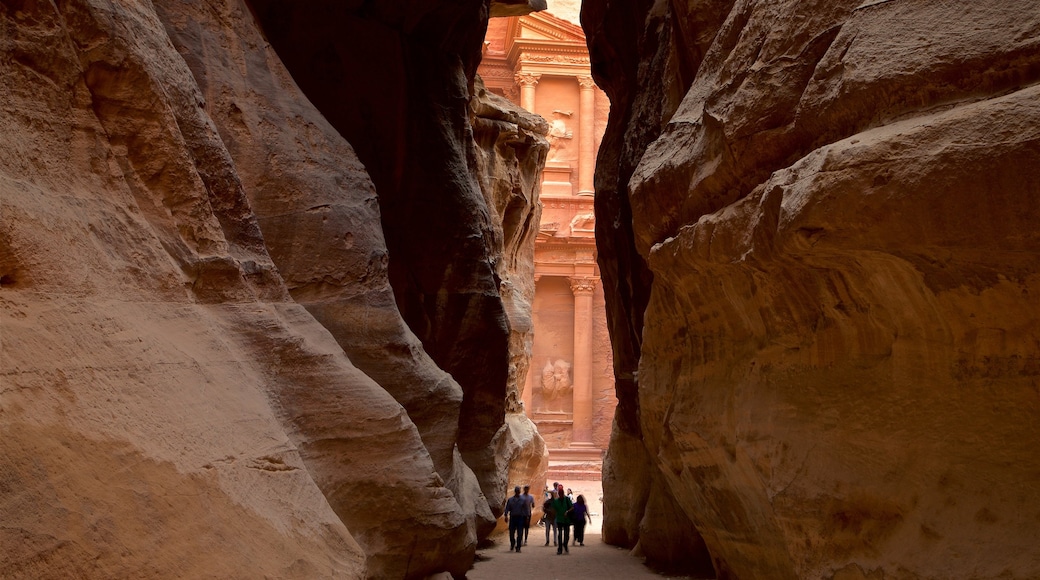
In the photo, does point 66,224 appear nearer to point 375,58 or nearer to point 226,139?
point 226,139

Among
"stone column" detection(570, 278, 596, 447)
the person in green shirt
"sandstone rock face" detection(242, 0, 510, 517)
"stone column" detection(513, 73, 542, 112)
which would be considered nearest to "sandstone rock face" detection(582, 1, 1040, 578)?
"sandstone rock face" detection(242, 0, 510, 517)

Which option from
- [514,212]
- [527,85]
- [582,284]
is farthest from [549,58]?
[514,212]

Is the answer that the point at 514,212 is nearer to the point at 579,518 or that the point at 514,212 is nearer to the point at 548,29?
the point at 579,518

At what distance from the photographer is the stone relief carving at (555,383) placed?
3017cm

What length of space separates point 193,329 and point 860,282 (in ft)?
13.2

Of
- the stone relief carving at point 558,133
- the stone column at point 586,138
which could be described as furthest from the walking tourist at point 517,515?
the stone relief carving at point 558,133

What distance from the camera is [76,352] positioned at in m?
4.35

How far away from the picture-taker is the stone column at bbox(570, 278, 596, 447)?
2975cm

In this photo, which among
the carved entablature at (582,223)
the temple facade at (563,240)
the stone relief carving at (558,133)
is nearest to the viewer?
the temple facade at (563,240)

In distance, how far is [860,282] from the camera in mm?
5984

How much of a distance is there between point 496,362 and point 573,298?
15.7 m

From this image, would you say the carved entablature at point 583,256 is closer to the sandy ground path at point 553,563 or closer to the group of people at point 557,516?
the sandy ground path at point 553,563

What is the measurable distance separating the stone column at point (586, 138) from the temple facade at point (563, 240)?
3 centimetres

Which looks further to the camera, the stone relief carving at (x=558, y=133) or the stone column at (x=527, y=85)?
the stone relief carving at (x=558, y=133)
